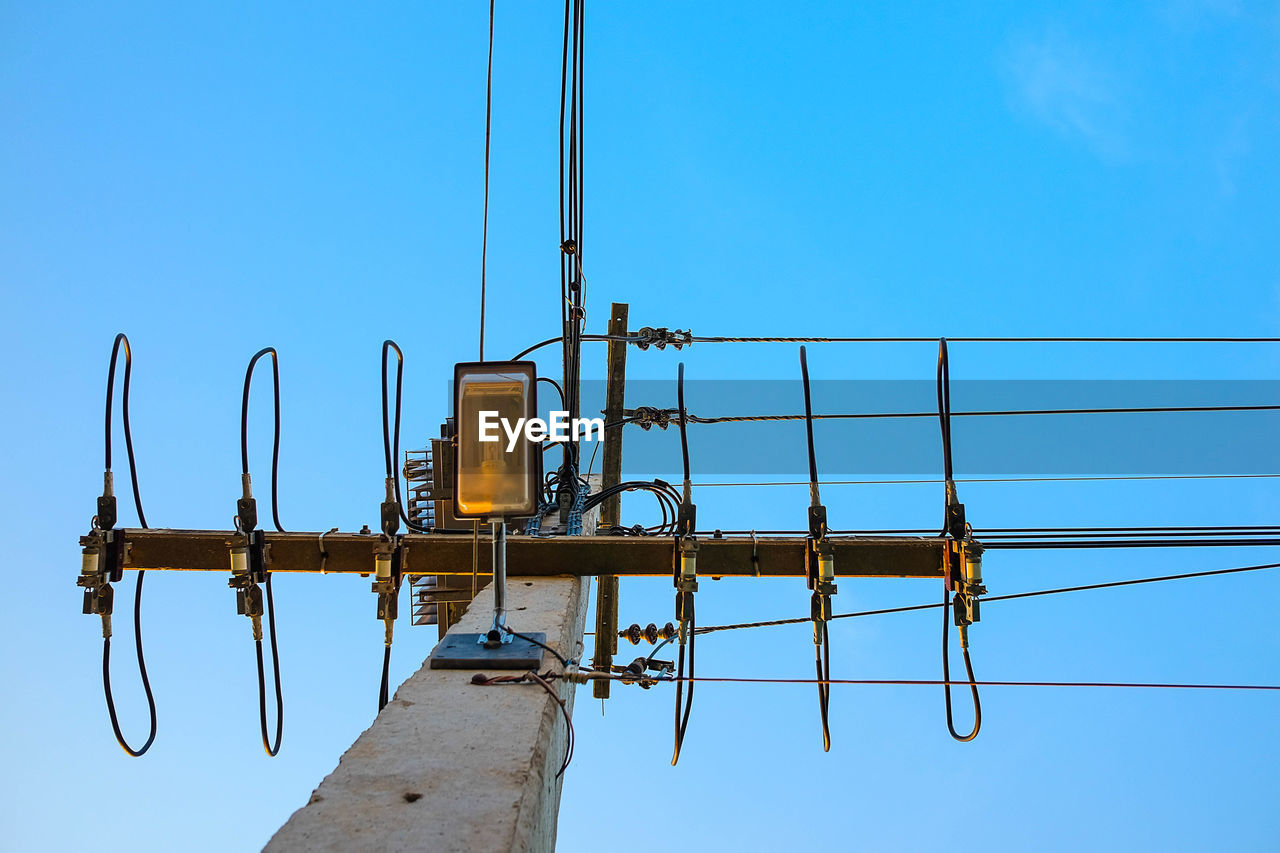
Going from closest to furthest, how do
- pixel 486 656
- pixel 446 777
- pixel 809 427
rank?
pixel 446 777 < pixel 486 656 < pixel 809 427

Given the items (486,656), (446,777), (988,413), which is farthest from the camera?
(988,413)

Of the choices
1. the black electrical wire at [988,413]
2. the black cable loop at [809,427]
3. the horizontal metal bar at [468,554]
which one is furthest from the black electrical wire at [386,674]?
the black electrical wire at [988,413]

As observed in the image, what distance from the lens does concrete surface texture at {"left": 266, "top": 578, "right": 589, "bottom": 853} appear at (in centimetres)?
152

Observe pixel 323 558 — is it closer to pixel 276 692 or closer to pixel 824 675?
pixel 276 692

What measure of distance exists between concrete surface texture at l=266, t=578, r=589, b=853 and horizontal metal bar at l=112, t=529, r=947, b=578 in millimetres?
631

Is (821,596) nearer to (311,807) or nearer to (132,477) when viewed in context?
(311,807)

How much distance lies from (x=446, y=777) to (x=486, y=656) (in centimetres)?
69

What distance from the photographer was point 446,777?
176cm

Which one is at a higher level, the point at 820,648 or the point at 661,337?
the point at 661,337

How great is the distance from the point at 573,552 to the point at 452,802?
1602 millimetres

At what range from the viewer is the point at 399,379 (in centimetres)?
299

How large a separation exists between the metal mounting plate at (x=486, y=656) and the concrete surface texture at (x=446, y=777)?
0.03m

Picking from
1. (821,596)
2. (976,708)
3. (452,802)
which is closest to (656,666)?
(821,596)

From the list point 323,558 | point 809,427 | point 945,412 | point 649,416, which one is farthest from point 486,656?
point 649,416
